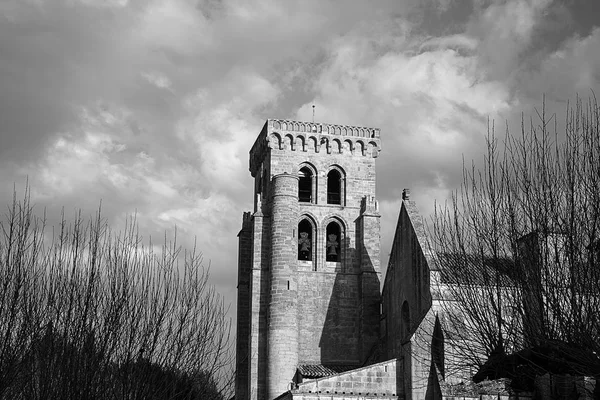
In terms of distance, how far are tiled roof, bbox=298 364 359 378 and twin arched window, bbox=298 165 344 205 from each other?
27.2 ft

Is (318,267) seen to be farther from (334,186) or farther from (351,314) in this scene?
(334,186)

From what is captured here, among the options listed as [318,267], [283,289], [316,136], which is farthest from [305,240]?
[316,136]

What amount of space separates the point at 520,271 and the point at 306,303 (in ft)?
78.0

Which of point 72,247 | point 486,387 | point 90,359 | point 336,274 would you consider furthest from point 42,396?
point 336,274

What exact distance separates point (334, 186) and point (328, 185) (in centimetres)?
30

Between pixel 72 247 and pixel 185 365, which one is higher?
pixel 72 247

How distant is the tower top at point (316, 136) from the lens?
144 ft

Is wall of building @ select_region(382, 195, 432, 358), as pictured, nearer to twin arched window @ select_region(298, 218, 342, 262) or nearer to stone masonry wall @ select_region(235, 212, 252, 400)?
twin arched window @ select_region(298, 218, 342, 262)

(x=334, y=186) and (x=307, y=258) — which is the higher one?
(x=334, y=186)

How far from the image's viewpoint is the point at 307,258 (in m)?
43.0

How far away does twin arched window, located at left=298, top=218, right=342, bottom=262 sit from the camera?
42.8 metres

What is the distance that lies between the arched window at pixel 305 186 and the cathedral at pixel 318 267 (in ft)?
0.16

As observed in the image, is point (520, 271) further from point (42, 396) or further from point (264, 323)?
point (264, 323)

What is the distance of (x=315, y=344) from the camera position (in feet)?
134
